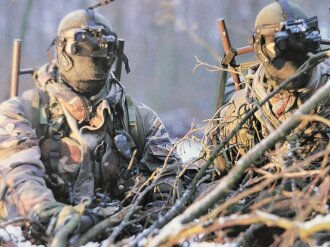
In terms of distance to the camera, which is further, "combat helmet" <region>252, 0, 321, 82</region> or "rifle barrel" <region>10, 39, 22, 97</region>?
"rifle barrel" <region>10, 39, 22, 97</region>

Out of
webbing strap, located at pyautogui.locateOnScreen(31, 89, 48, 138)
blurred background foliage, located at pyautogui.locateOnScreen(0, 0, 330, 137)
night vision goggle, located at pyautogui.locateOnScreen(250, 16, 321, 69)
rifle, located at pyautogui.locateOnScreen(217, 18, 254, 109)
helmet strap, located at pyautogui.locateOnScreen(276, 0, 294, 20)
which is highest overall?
helmet strap, located at pyautogui.locateOnScreen(276, 0, 294, 20)

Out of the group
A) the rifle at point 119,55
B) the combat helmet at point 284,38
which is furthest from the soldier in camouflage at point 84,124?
the combat helmet at point 284,38

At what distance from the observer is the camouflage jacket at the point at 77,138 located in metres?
3.92

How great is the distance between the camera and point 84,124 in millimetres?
4191

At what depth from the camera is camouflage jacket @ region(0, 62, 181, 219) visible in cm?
392

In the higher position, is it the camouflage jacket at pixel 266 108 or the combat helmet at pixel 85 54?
the combat helmet at pixel 85 54

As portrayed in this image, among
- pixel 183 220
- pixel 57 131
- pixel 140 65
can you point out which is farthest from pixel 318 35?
pixel 140 65

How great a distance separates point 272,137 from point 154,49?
27.1 meters

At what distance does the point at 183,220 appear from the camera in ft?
6.72

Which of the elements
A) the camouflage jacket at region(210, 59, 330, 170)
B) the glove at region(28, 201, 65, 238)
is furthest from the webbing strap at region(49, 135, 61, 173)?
the camouflage jacket at region(210, 59, 330, 170)

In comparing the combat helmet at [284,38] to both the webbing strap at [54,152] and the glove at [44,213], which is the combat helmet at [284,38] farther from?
the glove at [44,213]

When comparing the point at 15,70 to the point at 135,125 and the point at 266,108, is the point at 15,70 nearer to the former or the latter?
the point at 135,125

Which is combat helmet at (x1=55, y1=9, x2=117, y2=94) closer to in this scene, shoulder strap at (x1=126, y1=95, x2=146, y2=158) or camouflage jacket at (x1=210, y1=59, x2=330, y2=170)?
shoulder strap at (x1=126, y1=95, x2=146, y2=158)

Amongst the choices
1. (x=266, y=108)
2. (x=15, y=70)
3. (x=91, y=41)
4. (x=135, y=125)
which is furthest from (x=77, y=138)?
(x=266, y=108)
